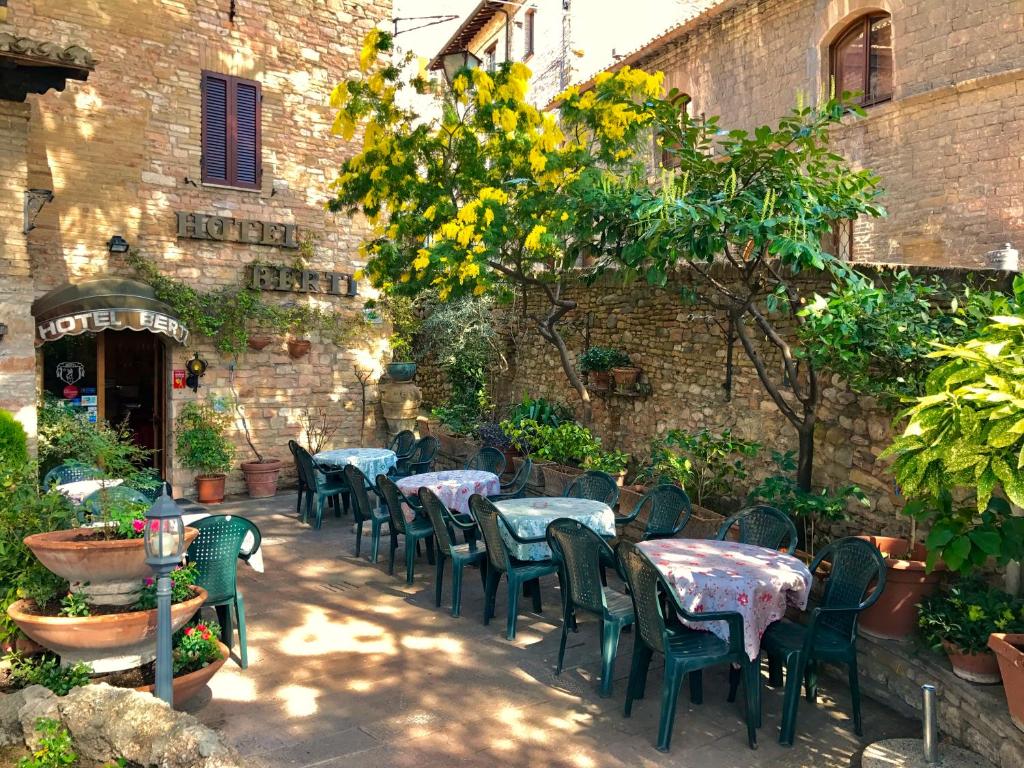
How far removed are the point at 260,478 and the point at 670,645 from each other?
8117 mm

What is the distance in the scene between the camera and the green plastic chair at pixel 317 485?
30.9 feet

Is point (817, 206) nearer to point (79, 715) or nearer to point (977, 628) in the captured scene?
point (977, 628)

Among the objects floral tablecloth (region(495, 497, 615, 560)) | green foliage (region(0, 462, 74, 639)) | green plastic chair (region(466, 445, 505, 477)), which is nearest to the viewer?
green foliage (region(0, 462, 74, 639))

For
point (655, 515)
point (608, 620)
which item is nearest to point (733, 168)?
point (655, 515)

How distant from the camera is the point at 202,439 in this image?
1079cm

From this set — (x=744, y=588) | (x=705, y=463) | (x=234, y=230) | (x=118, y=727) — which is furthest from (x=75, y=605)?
(x=234, y=230)

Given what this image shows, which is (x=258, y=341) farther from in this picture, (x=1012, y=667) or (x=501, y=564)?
(x=1012, y=667)

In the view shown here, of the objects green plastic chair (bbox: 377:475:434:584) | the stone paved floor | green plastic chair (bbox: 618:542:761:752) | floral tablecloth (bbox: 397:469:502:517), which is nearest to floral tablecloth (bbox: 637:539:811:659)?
green plastic chair (bbox: 618:542:761:752)

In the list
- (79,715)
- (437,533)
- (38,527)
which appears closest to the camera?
(79,715)

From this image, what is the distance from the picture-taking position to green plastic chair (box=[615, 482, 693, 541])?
660cm

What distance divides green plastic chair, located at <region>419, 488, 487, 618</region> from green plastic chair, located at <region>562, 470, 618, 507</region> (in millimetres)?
1137

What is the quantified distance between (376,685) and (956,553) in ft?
11.3

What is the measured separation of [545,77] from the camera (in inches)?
771

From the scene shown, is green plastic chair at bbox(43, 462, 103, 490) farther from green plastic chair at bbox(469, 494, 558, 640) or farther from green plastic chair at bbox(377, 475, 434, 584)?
green plastic chair at bbox(469, 494, 558, 640)
